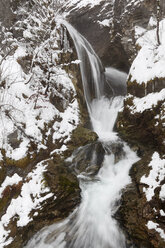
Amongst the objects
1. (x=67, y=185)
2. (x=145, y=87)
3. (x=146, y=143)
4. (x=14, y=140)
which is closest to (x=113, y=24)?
(x=145, y=87)

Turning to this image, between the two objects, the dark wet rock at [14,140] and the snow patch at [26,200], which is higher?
the dark wet rock at [14,140]

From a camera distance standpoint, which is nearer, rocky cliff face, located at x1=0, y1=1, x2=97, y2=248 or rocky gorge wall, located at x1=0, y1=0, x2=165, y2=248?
rocky gorge wall, located at x1=0, y1=0, x2=165, y2=248

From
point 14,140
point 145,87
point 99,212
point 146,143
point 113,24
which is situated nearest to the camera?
point 99,212

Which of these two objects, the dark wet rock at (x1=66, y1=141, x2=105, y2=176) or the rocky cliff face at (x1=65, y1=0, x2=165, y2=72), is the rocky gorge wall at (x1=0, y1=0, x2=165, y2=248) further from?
the rocky cliff face at (x1=65, y1=0, x2=165, y2=72)

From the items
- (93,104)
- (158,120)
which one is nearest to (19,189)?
(158,120)

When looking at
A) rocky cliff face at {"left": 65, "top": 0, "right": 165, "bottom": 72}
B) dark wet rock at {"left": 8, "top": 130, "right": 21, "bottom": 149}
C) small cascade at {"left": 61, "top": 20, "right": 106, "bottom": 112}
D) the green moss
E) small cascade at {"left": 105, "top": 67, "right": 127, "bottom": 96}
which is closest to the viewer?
the green moss

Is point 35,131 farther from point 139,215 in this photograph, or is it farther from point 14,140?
point 139,215

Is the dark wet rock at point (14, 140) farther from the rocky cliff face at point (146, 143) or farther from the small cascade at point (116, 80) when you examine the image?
the small cascade at point (116, 80)

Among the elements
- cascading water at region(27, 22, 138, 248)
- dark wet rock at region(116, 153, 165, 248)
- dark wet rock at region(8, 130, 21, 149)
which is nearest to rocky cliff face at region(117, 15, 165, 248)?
dark wet rock at region(116, 153, 165, 248)

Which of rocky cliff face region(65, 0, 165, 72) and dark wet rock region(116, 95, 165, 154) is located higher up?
rocky cliff face region(65, 0, 165, 72)

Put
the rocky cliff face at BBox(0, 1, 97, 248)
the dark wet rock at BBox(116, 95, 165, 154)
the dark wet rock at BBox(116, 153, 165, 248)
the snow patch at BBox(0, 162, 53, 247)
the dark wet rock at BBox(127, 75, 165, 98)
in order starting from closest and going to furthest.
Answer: the dark wet rock at BBox(116, 153, 165, 248) < the snow patch at BBox(0, 162, 53, 247) < the rocky cliff face at BBox(0, 1, 97, 248) < the dark wet rock at BBox(116, 95, 165, 154) < the dark wet rock at BBox(127, 75, 165, 98)

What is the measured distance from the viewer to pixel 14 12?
8.96m

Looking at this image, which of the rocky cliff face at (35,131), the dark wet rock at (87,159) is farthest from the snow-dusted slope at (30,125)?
the dark wet rock at (87,159)

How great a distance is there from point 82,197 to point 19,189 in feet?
6.15
